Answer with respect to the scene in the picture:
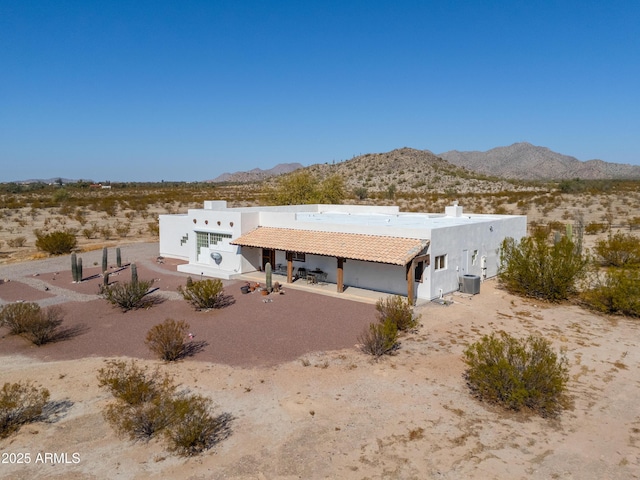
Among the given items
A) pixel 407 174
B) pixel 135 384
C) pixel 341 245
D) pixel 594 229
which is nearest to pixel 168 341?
pixel 135 384

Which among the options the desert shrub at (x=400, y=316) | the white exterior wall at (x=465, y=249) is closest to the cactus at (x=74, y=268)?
the desert shrub at (x=400, y=316)

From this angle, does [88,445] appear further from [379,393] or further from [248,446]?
[379,393]

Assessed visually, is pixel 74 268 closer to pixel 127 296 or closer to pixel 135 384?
pixel 127 296

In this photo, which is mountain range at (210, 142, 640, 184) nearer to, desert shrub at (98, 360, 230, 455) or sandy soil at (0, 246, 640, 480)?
sandy soil at (0, 246, 640, 480)

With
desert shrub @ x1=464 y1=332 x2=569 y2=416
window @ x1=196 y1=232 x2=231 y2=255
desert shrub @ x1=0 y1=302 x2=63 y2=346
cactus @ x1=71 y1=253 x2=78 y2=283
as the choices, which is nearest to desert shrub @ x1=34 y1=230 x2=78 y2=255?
cactus @ x1=71 y1=253 x2=78 y2=283

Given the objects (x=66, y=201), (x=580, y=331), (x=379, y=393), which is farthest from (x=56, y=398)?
(x=66, y=201)
